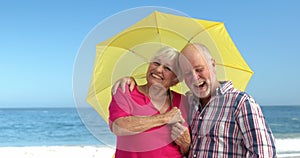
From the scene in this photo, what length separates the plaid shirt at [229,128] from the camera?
1.87 meters

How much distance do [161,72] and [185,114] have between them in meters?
0.30

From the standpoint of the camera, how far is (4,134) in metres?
26.2

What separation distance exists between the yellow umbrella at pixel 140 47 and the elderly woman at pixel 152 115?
0.15 metres

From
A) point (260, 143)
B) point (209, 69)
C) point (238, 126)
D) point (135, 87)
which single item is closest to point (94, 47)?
point (135, 87)

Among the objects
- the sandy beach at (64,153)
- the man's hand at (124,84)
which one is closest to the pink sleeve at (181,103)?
the man's hand at (124,84)

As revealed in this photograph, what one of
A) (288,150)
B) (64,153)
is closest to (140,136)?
(64,153)

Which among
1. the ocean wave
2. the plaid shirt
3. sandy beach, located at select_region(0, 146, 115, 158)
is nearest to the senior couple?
the plaid shirt

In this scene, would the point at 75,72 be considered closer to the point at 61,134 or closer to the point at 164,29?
the point at 164,29

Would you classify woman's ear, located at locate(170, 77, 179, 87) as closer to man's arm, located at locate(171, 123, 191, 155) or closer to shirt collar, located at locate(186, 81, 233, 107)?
shirt collar, located at locate(186, 81, 233, 107)

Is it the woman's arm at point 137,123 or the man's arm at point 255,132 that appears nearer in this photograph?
the man's arm at point 255,132

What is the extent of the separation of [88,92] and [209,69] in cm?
78

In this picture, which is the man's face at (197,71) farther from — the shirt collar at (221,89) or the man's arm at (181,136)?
the man's arm at (181,136)

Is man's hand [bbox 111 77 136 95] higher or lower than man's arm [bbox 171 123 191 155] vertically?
higher

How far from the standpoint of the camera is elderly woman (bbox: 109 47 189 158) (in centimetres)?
204
